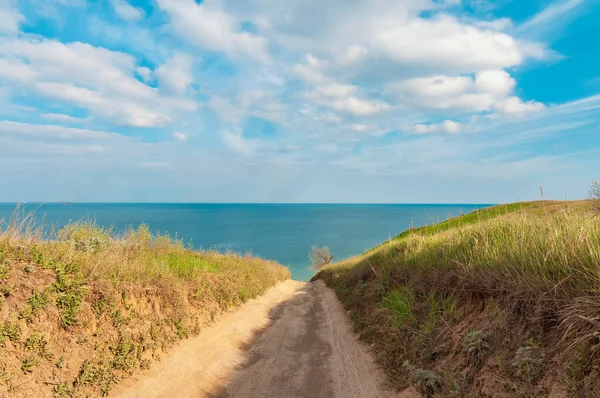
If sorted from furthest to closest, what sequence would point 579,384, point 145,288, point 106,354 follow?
1. point 145,288
2. point 106,354
3. point 579,384

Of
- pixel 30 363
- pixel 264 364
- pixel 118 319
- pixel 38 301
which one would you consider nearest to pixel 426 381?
pixel 264 364

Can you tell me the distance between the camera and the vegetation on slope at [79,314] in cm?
644

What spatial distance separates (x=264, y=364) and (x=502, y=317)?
720cm

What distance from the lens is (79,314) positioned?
7637 mm

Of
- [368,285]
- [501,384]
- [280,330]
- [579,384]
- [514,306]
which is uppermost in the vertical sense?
[514,306]

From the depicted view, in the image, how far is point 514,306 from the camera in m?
6.26

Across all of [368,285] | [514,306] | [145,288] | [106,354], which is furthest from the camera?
[368,285]

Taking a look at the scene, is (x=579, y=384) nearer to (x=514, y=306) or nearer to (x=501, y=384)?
(x=501, y=384)

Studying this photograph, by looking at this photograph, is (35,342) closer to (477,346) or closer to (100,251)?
(100,251)

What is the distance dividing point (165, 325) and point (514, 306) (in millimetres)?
9984

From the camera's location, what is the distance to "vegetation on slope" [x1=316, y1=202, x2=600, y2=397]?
4768 millimetres

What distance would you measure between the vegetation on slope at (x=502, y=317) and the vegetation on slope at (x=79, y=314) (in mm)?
7210

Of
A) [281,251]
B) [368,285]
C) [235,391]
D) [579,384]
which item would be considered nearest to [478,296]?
[579,384]

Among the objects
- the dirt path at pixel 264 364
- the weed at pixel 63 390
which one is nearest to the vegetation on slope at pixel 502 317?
the dirt path at pixel 264 364
